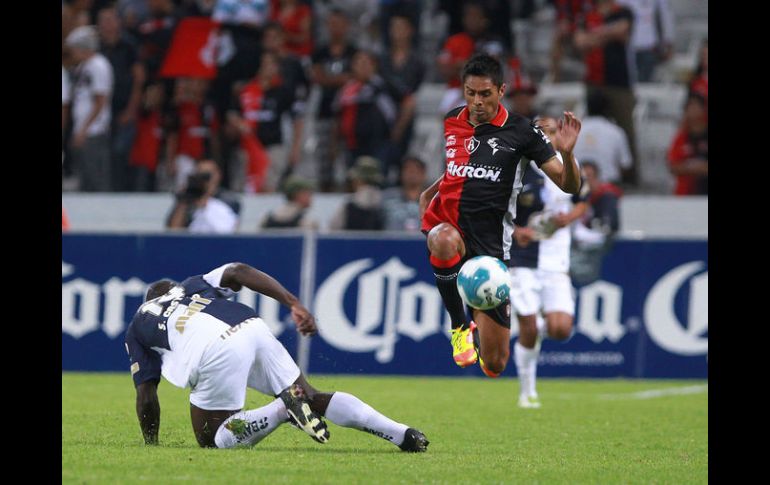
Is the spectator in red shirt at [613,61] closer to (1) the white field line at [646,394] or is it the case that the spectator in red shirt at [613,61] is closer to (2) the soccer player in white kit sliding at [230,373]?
(1) the white field line at [646,394]

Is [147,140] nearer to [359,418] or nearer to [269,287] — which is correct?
[269,287]

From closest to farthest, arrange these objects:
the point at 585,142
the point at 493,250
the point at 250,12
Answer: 1. the point at 493,250
2. the point at 585,142
3. the point at 250,12

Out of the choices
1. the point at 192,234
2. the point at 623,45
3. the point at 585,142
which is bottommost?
the point at 192,234

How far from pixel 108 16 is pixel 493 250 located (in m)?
11.8

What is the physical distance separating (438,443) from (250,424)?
5.44 feet

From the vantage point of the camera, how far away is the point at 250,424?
974 cm

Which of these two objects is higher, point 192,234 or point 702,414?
point 192,234

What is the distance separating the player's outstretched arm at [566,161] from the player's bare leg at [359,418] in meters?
2.08

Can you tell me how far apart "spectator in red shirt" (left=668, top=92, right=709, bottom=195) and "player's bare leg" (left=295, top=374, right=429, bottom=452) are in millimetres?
11160

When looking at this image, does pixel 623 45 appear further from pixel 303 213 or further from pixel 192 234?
pixel 192 234

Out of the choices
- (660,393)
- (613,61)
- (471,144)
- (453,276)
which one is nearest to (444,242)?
(453,276)

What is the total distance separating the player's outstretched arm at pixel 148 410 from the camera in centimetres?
999

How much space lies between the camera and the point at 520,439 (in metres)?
11.2
